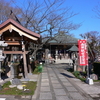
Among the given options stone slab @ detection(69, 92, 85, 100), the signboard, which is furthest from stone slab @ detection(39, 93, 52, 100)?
the signboard

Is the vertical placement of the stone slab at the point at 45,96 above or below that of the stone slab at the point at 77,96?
above

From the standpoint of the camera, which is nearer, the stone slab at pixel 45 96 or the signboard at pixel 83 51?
the stone slab at pixel 45 96

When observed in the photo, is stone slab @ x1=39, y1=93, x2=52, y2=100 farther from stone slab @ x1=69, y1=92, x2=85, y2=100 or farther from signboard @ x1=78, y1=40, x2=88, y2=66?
signboard @ x1=78, y1=40, x2=88, y2=66

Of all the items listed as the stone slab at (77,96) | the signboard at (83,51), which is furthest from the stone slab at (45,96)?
the signboard at (83,51)

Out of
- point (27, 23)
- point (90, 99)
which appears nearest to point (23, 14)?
point (27, 23)

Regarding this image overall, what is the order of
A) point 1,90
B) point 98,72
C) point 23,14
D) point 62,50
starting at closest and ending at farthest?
point 1,90 → point 98,72 → point 23,14 → point 62,50

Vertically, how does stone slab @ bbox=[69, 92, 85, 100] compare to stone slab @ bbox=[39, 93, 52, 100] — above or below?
below

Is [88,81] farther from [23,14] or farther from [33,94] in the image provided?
[23,14]

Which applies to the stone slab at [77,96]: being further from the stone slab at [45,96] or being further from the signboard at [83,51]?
the signboard at [83,51]

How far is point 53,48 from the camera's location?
93.5 feet

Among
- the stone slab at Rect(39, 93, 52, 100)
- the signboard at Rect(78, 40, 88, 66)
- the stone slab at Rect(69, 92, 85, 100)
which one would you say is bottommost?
the stone slab at Rect(69, 92, 85, 100)

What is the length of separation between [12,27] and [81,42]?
468cm

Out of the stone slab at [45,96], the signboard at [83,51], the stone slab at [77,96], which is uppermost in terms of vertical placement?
the signboard at [83,51]

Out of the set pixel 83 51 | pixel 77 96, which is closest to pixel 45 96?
pixel 77 96
